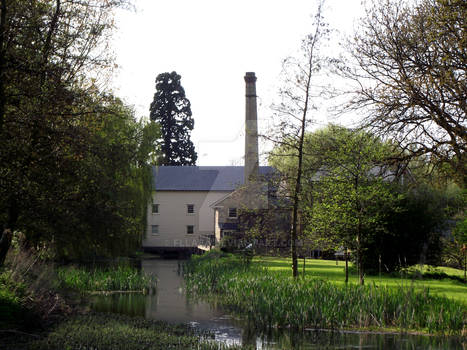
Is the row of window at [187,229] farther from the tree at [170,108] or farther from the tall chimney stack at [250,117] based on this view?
the tall chimney stack at [250,117]

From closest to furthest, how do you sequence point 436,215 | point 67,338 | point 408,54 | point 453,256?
point 67,338
point 408,54
point 436,215
point 453,256

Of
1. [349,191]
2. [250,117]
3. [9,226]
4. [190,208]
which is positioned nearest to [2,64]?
[9,226]

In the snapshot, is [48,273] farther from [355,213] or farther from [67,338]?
[355,213]

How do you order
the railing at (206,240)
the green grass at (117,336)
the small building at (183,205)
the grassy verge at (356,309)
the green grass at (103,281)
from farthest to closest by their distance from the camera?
1. the small building at (183,205)
2. the railing at (206,240)
3. the green grass at (103,281)
4. the grassy verge at (356,309)
5. the green grass at (117,336)

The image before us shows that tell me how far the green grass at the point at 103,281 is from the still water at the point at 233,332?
761 mm

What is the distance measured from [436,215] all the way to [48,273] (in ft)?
54.2

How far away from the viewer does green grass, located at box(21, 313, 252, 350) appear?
919 centimetres

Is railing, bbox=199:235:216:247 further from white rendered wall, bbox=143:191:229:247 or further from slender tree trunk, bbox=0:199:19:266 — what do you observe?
slender tree trunk, bbox=0:199:19:266

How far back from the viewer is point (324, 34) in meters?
18.3

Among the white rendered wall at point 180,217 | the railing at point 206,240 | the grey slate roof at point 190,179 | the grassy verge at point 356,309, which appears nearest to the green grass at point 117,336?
the grassy verge at point 356,309

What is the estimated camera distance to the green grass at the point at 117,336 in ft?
30.1

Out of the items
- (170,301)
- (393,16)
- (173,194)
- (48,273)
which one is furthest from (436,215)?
(173,194)

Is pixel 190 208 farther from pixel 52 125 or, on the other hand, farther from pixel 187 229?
pixel 52 125

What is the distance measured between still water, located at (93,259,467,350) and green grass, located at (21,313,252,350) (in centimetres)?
115
